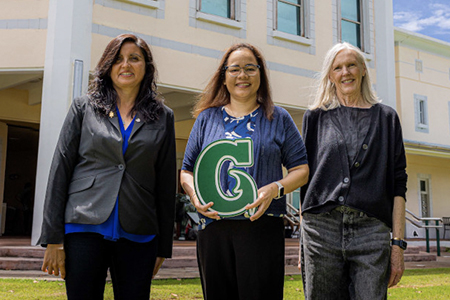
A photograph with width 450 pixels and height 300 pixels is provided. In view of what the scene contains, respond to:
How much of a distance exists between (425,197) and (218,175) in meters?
19.0

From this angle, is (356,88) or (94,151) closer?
(94,151)

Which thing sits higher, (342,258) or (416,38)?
(416,38)

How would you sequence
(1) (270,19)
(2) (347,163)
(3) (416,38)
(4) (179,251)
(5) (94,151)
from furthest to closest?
(3) (416,38)
(1) (270,19)
(4) (179,251)
(2) (347,163)
(5) (94,151)

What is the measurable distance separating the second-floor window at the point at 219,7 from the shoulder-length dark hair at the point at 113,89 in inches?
298

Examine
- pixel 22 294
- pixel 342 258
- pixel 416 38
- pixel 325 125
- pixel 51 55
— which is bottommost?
pixel 22 294

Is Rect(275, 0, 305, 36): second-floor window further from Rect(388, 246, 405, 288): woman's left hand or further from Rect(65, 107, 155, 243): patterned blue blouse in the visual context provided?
Rect(65, 107, 155, 243): patterned blue blouse

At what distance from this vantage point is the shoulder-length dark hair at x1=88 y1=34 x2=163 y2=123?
242 centimetres

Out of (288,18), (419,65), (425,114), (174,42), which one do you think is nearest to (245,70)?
(174,42)

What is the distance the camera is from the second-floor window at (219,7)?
32.3ft

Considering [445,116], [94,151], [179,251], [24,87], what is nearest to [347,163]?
[94,151]

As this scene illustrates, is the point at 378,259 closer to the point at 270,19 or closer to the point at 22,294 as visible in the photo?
the point at 22,294

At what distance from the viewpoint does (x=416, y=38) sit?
1830 cm

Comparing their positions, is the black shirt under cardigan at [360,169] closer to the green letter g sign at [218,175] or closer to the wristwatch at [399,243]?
the wristwatch at [399,243]

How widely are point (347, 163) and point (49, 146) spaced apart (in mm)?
6842
